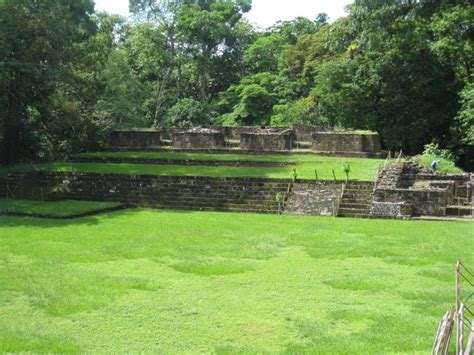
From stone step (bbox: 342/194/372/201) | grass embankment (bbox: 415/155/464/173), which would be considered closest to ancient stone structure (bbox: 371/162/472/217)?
stone step (bbox: 342/194/372/201)

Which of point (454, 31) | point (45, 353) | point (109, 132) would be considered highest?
point (454, 31)

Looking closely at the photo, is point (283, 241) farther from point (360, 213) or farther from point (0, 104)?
point (0, 104)

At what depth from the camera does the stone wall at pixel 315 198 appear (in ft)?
53.7

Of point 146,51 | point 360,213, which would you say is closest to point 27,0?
point 360,213

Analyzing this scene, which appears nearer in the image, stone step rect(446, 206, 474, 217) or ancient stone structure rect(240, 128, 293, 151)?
stone step rect(446, 206, 474, 217)

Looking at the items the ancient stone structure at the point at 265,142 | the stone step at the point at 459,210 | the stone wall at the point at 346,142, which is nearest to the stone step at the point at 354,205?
the stone step at the point at 459,210

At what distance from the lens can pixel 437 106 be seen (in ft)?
92.4

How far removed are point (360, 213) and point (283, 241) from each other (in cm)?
474

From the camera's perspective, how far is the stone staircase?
625 inches

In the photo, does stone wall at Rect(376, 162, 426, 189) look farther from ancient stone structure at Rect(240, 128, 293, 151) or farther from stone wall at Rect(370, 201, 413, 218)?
ancient stone structure at Rect(240, 128, 293, 151)

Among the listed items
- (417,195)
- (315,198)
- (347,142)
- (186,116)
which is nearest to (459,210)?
(417,195)

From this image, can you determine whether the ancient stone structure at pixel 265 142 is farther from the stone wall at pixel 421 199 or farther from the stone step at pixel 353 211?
the stone wall at pixel 421 199

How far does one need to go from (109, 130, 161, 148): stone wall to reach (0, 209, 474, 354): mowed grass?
13832mm

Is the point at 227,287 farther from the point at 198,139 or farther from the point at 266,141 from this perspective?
the point at 198,139
